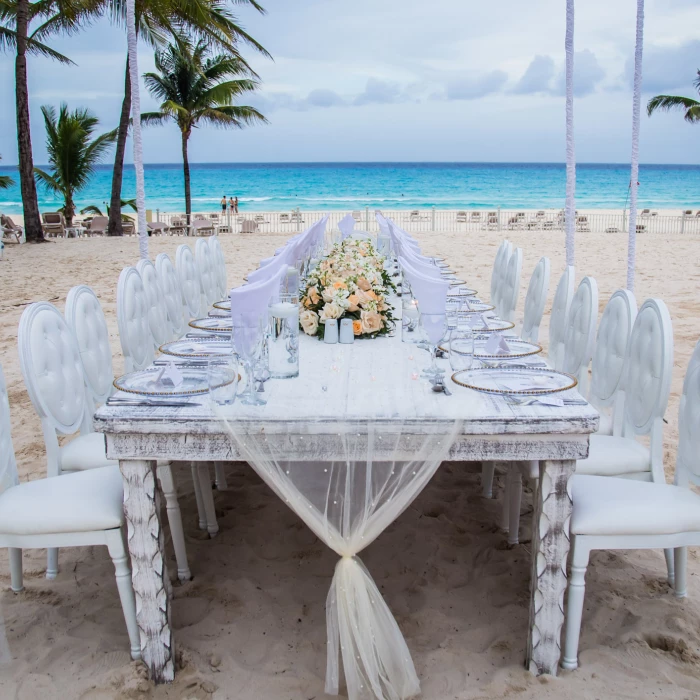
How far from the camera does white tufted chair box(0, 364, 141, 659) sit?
6.78 feet

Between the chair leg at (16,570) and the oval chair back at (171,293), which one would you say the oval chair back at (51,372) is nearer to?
the chair leg at (16,570)

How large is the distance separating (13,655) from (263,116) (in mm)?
19001

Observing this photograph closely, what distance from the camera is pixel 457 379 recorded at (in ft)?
7.29

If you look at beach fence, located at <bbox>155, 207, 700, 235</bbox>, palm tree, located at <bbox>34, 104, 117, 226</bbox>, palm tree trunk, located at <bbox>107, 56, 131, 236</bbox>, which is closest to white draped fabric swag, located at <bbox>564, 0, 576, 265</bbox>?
palm tree trunk, located at <bbox>107, 56, 131, 236</bbox>

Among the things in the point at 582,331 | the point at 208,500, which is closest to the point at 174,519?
the point at 208,500

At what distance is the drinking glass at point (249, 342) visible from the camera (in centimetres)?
206

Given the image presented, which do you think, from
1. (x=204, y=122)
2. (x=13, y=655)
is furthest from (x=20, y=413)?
(x=204, y=122)

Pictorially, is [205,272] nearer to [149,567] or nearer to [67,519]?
[67,519]

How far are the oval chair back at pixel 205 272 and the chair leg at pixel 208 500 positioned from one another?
2.46 metres

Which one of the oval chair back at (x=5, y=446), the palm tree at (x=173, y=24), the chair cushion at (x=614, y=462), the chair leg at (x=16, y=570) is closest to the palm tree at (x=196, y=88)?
the palm tree at (x=173, y=24)

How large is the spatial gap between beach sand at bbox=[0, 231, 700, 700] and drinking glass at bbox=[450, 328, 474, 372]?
31.9 inches

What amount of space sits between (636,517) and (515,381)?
20.4 inches

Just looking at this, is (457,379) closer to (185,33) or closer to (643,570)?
(643,570)

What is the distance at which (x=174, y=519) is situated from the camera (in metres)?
2.57
